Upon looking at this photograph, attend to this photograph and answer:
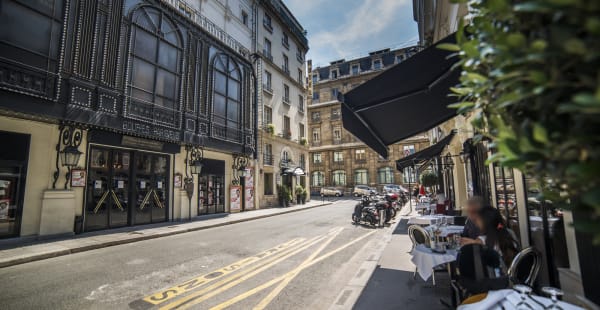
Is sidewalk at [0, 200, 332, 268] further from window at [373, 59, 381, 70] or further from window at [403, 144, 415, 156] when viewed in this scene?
window at [373, 59, 381, 70]

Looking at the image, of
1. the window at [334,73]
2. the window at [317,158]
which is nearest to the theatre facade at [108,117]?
the window at [317,158]

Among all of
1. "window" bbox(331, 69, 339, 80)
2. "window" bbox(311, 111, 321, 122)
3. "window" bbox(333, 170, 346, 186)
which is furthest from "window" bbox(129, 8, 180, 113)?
"window" bbox(331, 69, 339, 80)

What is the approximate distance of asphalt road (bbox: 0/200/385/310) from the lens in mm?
4113

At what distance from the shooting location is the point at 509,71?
3.46 ft

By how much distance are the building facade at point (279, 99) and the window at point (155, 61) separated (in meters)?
7.58

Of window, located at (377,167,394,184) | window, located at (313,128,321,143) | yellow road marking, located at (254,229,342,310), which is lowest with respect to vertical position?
yellow road marking, located at (254,229,342,310)

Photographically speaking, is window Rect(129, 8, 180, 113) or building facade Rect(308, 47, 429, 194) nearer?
window Rect(129, 8, 180, 113)

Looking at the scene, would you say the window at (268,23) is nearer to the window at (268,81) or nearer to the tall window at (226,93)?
the window at (268,81)

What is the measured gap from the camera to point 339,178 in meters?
43.0

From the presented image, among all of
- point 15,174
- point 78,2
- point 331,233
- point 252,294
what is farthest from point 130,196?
point 252,294

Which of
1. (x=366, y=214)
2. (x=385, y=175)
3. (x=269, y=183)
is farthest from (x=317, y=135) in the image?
→ (x=366, y=214)

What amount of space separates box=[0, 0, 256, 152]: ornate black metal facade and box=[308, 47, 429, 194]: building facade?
87.9ft

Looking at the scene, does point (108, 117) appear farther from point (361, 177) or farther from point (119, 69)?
point (361, 177)

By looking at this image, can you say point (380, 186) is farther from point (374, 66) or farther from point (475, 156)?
point (475, 156)
